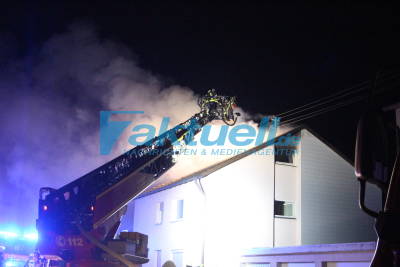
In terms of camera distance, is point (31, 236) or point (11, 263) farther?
point (31, 236)

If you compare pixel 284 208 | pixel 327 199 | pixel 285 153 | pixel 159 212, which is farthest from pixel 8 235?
pixel 327 199

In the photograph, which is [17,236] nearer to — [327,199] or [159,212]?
[159,212]

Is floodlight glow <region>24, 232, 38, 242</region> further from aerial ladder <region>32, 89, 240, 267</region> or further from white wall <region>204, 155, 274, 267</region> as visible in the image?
white wall <region>204, 155, 274, 267</region>

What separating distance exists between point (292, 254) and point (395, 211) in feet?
43.2

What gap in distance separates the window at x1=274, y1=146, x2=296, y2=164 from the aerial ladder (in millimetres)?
9634

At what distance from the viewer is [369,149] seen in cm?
289

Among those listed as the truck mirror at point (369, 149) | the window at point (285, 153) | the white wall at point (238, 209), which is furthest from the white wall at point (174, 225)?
the truck mirror at point (369, 149)

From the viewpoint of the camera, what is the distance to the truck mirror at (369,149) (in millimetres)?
2877

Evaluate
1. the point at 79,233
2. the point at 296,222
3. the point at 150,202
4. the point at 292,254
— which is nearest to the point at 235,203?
the point at 296,222

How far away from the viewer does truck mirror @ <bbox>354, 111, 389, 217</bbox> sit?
113 inches

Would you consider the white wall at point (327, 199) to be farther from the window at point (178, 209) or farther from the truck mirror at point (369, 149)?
the truck mirror at point (369, 149)

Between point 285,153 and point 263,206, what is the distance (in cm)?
294

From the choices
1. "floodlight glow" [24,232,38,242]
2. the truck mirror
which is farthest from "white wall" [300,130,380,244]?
the truck mirror

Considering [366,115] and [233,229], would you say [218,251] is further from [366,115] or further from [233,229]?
[366,115]
